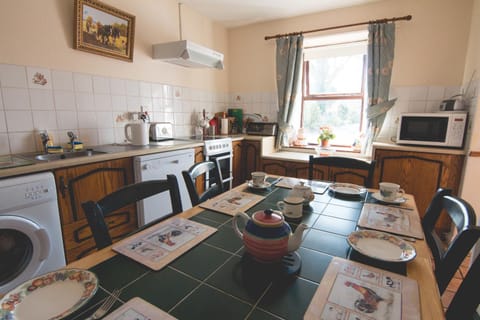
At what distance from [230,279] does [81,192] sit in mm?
1359

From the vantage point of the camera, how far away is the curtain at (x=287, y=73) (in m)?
3.06

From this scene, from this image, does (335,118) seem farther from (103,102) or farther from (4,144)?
(4,144)

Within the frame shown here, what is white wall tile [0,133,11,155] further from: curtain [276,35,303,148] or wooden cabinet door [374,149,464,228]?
wooden cabinet door [374,149,464,228]

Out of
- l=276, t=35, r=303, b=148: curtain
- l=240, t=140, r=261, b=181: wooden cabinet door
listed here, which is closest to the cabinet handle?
l=240, t=140, r=261, b=181: wooden cabinet door

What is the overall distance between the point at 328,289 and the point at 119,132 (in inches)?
87.9

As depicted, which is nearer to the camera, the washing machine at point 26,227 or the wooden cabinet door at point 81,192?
the washing machine at point 26,227

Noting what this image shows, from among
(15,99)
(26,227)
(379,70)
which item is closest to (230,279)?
(26,227)

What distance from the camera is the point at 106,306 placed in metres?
0.54

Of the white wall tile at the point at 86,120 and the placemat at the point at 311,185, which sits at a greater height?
the white wall tile at the point at 86,120

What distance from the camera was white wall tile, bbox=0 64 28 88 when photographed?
1601mm

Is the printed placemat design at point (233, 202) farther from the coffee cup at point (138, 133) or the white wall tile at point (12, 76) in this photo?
the white wall tile at point (12, 76)

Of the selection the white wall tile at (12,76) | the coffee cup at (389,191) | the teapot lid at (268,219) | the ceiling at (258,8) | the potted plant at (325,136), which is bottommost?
the coffee cup at (389,191)

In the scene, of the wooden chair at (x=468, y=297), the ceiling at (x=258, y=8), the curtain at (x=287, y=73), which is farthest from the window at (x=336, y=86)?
the wooden chair at (x=468, y=297)

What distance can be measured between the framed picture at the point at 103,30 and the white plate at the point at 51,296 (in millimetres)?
1923
